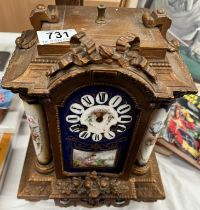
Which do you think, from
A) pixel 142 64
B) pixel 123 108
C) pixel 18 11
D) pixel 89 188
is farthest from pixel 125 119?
pixel 18 11

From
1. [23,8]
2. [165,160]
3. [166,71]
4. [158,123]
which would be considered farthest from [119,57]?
[23,8]

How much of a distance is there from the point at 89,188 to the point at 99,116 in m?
0.29

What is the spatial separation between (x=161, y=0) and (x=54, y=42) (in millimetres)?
653

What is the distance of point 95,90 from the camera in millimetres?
579

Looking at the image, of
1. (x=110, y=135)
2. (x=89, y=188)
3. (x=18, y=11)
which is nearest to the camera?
(x=110, y=135)

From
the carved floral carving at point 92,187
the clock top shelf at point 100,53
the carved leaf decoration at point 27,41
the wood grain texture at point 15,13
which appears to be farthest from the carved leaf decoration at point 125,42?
the wood grain texture at point 15,13

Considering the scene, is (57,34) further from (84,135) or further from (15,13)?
(15,13)

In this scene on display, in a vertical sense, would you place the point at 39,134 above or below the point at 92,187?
above

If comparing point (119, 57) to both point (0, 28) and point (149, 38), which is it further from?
point (0, 28)

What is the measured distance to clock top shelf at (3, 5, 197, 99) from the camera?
52cm

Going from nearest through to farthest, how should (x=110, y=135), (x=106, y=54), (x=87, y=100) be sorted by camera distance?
(x=106, y=54) < (x=87, y=100) < (x=110, y=135)

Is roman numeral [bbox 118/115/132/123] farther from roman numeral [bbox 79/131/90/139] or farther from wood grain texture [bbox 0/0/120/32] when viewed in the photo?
wood grain texture [bbox 0/0/120/32]

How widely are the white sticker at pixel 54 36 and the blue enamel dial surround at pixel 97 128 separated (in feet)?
0.37

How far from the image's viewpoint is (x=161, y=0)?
3.45ft
